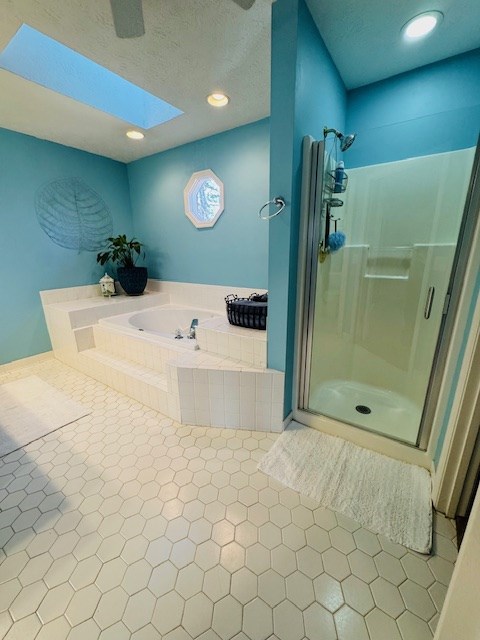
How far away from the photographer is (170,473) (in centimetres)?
140

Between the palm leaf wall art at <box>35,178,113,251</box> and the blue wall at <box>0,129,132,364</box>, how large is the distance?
7 centimetres

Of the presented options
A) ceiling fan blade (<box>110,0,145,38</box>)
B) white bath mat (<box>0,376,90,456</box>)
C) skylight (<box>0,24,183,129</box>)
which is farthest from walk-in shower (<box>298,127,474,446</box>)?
white bath mat (<box>0,376,90,456</box>)

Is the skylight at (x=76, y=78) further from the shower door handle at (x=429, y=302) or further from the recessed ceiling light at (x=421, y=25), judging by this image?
the shower door handle at (x=429, y=302)

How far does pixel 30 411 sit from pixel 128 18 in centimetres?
254

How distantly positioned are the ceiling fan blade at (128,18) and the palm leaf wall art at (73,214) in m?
1.89

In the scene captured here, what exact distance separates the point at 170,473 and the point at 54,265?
2.61m

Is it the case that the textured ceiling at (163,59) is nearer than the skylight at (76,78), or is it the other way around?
the textured ceiling at (163,59)

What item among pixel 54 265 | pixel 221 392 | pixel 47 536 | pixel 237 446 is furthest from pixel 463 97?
pixel 54 265

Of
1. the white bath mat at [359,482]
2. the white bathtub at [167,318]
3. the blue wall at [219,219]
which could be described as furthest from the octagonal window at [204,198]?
the white bath mat at [359,482]

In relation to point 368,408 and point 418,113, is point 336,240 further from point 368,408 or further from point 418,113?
point 368,408

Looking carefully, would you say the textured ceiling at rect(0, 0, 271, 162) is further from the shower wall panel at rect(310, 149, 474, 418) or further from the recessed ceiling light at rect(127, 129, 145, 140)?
the shower wall panel at rect(310, 149, 474, 418)

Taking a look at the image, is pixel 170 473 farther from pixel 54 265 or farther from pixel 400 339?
pixel 54 265

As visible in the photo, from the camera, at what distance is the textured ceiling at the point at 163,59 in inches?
49.4

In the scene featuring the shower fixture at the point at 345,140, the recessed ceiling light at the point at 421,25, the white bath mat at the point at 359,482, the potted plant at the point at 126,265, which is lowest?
the white bath mat at the point at 359,482
